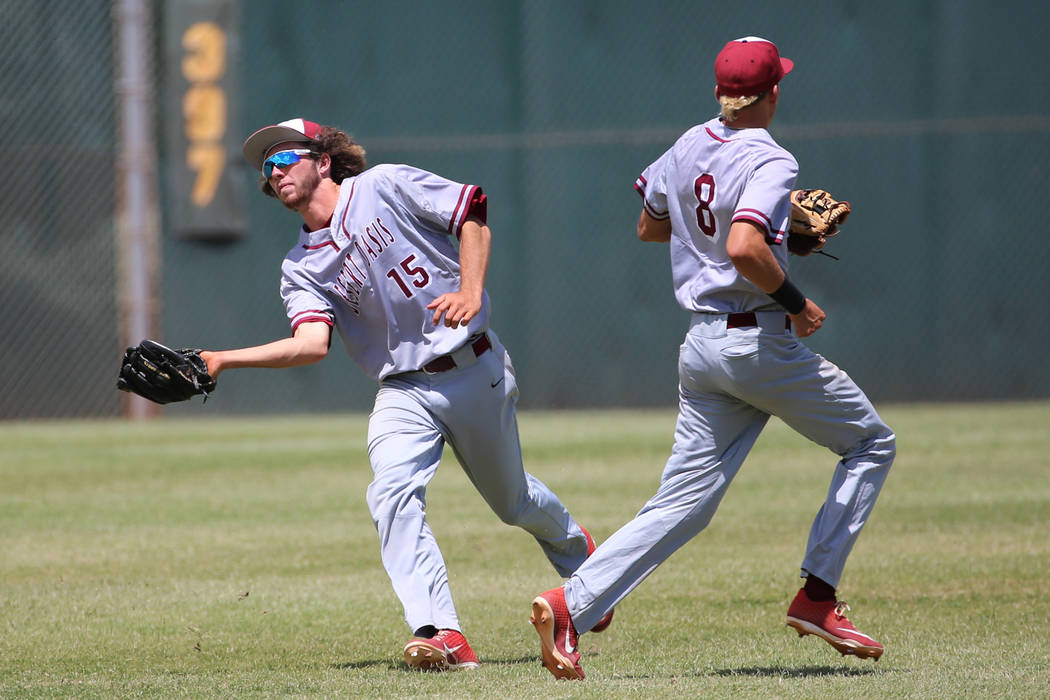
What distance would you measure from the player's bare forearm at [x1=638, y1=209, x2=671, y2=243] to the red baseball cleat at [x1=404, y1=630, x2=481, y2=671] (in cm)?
146

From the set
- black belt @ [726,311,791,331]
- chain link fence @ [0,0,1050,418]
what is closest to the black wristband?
black belt @ [726,311,791,331]

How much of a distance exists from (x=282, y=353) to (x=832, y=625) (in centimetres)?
199

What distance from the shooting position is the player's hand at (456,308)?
463cm

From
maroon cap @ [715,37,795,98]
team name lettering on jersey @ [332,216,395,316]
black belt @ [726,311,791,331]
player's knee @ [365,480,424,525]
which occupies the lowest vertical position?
player's knee @ [365,480,424,525]

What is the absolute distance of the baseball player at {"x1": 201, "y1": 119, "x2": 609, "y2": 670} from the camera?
4.80 m

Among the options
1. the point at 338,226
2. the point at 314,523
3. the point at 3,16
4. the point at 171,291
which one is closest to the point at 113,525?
the point at 314,523

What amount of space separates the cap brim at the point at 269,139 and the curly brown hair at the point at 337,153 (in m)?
0.05

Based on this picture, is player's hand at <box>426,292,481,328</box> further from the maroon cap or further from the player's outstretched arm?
the maroon cap

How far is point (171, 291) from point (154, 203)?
98 cm

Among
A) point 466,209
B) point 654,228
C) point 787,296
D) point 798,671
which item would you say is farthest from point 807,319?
point 466,209

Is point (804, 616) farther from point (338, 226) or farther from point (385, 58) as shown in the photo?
point (385, 58)

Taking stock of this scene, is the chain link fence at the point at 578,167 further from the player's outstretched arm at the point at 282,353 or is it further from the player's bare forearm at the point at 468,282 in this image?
the player's outstretched arm at the point at 282,353

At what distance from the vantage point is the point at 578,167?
15086 millimetres

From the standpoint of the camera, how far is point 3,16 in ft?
49.8
